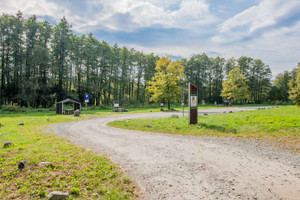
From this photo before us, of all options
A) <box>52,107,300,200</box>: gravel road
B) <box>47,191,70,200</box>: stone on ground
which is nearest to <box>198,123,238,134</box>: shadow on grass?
<box>52,107,300,200</box>: gravel road

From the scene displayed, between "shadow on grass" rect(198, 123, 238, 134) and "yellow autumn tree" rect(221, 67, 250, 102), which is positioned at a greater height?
"yellow autumn tree" rect(221, 67, 250, 102)

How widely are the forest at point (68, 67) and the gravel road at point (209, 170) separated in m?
Answer: 25.4

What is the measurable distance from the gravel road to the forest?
2539 centimetres

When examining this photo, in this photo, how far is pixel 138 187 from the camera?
3.64 m

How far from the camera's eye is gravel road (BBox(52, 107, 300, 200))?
Result: 3348mm

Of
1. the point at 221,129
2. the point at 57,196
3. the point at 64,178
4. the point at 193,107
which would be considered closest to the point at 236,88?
the point at 193,107

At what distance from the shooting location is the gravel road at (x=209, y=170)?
335 centimetres

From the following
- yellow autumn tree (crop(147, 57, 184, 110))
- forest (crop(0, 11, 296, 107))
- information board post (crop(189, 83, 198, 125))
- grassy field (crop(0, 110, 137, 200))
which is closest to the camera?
grassy field (crop(0, 110, 137, 200))

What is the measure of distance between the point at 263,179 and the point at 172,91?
27.3m

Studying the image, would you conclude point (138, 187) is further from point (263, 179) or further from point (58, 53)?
point (58, 53)

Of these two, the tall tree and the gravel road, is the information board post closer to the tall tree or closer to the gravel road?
the gravel road

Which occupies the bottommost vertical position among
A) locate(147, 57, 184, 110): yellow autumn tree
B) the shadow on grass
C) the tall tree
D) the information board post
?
the shadow on grass

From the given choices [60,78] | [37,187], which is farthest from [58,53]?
[37,187]

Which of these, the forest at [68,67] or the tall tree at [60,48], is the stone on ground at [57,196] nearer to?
the forest at [68,67]
